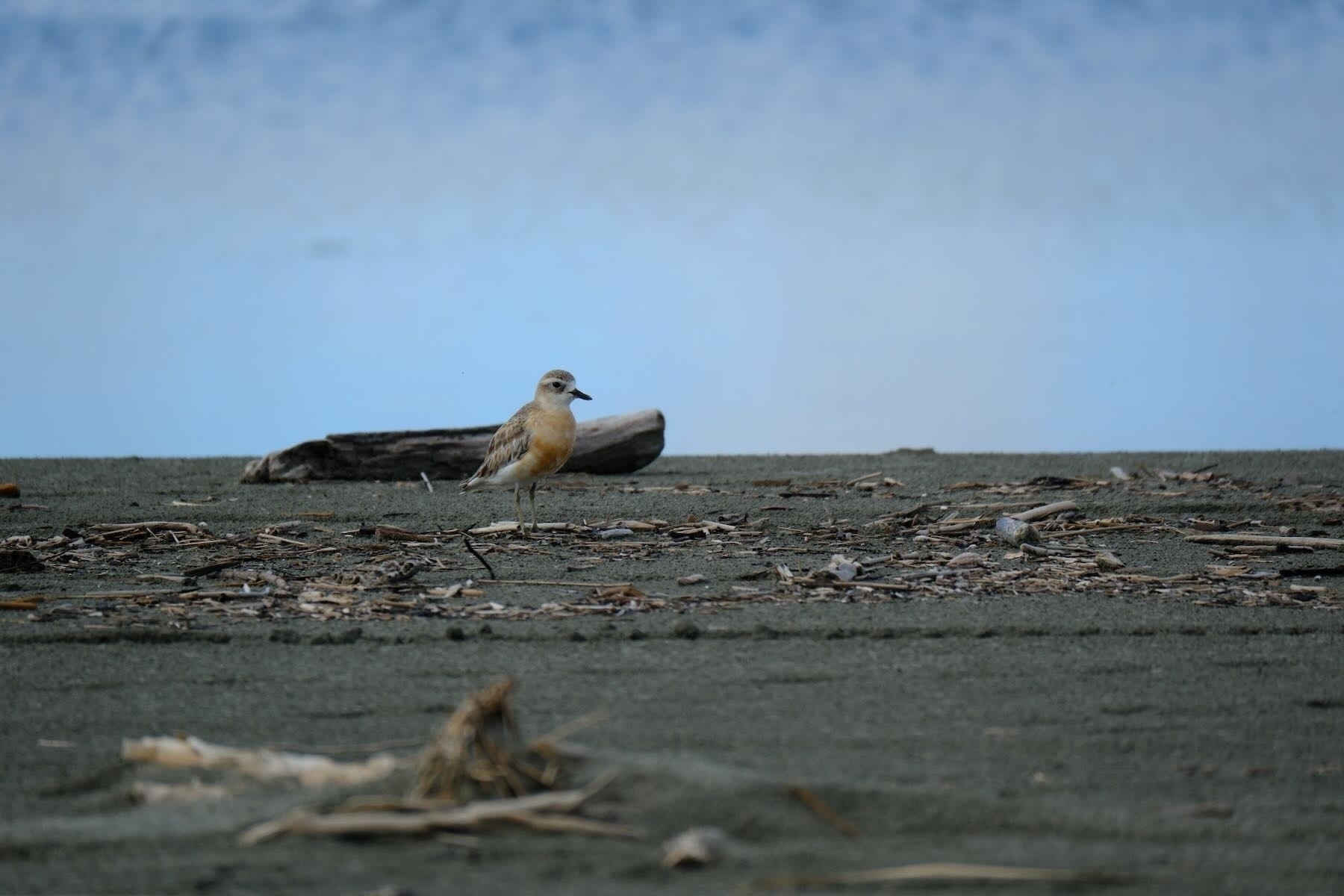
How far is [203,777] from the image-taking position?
328 cm

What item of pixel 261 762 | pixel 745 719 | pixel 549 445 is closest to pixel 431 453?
pixel 549 445

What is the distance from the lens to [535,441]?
862 cm

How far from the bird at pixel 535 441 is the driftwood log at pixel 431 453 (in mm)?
1636

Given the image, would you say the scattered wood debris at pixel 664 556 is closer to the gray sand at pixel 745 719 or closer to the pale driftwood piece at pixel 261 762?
the gray sand at pixel 745 719

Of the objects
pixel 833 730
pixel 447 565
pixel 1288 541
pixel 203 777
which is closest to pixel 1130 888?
pixel 833 730

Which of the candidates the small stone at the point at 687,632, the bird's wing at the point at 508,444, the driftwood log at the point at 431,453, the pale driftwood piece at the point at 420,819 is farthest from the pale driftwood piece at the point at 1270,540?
the pale driftwood piece at the point at 420,819

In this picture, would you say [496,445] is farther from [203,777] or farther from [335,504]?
[203,777]

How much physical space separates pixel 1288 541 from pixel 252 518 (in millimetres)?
5689

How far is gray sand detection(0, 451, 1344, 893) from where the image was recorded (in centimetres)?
279

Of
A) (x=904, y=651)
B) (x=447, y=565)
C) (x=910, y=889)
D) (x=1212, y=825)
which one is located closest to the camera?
(x=910, y=889)

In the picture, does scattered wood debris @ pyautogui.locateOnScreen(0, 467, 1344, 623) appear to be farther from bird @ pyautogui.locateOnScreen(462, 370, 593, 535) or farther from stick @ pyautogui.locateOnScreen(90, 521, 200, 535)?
bird @ pyautogui.locateOnScreen(462, 370, 593, 535)

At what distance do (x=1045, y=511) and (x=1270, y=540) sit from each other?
1.24 m

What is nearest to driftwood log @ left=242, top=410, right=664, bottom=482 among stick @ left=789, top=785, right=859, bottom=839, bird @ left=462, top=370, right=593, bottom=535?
bird @ left=462, top=370, right=593, bottom=535

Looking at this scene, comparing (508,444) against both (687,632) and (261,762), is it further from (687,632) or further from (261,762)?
(261,762)
